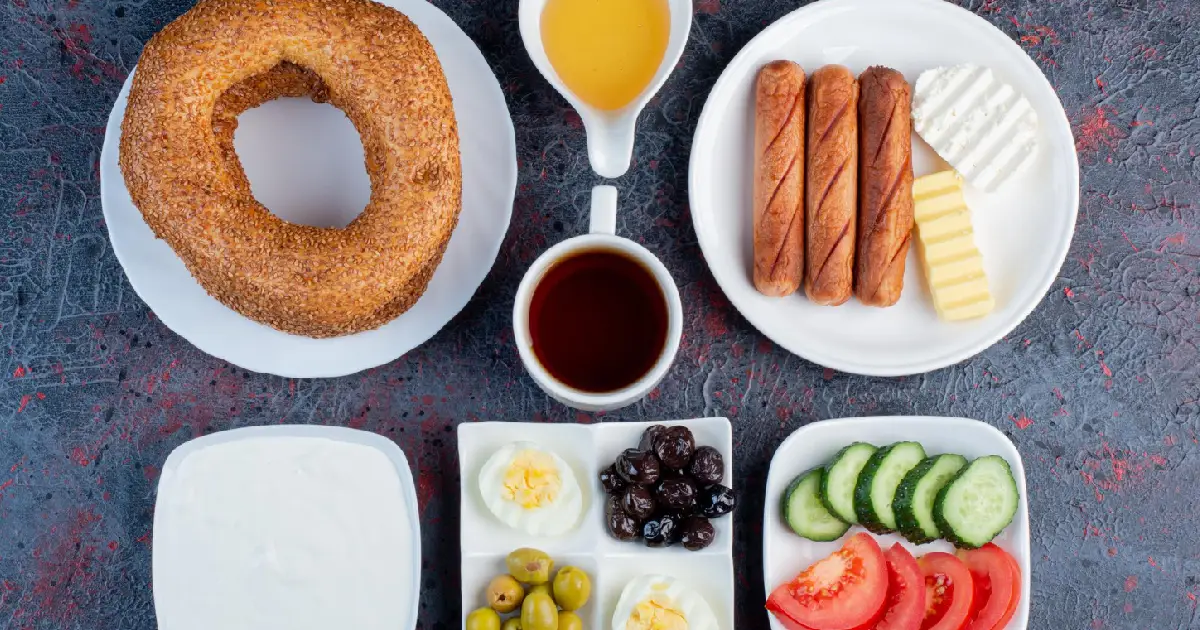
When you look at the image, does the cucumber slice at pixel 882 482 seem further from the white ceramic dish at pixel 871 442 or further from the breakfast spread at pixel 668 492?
the breakfast spread at pixel 668 492

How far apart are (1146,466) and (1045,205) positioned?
614mm

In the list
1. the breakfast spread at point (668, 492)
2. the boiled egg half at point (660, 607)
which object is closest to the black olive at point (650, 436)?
the breakfast spread at point (668, 492)

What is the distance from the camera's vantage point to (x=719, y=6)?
1.90 metres

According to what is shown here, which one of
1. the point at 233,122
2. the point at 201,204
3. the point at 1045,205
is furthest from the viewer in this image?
the point at 1045,205

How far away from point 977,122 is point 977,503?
0.76 meters

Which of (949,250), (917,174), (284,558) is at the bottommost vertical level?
(284,558)

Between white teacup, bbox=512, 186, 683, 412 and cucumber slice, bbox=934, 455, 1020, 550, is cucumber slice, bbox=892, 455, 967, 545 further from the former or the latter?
white teacup, bbox=512, 186, 683, 412

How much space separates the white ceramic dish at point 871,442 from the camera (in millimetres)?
1778

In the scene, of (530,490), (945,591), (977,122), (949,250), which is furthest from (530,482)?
(977,122)

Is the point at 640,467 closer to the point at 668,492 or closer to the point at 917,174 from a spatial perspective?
the point at 668,492

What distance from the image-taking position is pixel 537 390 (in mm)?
1864

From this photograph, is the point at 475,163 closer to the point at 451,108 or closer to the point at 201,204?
the point at 451,108

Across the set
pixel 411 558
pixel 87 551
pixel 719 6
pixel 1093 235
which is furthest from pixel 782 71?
pixel 87 551

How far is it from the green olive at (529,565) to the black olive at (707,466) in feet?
1.07
